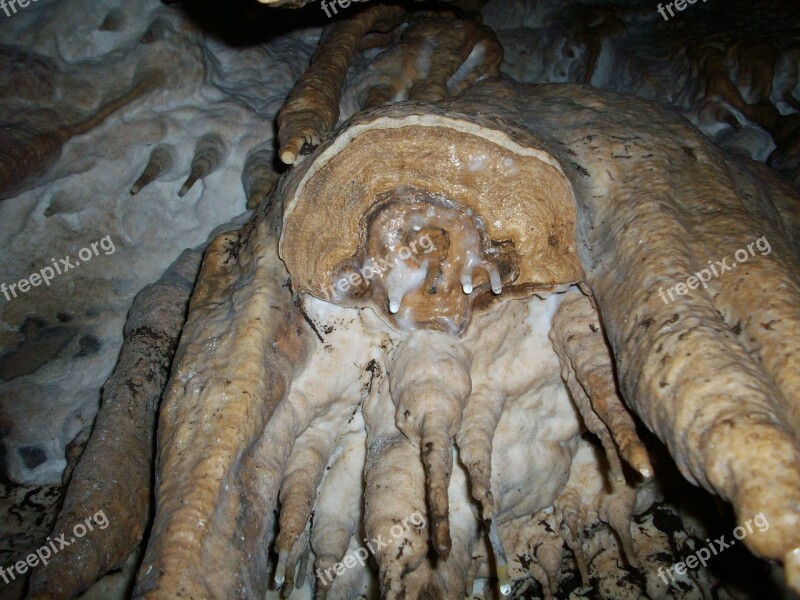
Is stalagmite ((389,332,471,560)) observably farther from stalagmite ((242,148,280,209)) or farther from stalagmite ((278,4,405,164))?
stalagmite ((242,148,280,209))

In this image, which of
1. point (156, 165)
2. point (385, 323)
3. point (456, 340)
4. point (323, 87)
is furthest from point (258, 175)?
point (456, 340)

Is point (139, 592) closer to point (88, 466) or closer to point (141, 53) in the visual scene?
point (88, 466)

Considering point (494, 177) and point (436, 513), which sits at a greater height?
point (494, 177)

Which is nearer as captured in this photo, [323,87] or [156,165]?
[323,87]

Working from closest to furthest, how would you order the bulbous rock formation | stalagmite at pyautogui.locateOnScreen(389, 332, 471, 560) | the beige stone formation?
the bulbous rock formation → stalagmite at pyautogui.locateOnScreen(389, 332, 471, 560) → the beige stone formation

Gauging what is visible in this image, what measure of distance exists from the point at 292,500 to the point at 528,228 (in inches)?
79.1

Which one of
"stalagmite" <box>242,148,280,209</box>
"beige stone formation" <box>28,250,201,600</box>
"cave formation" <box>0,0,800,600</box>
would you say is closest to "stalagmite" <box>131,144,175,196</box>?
"cave formation" <box>0,0,800,600</box>

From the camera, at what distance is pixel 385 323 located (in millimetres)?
3145

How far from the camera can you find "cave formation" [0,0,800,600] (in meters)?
2.26

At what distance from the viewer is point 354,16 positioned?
4.82 m

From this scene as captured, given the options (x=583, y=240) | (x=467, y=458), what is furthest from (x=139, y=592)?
(x=583, y=240)

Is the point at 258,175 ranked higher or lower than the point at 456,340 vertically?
higher

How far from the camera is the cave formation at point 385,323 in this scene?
2262mm

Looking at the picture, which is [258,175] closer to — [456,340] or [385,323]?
[385,323]
